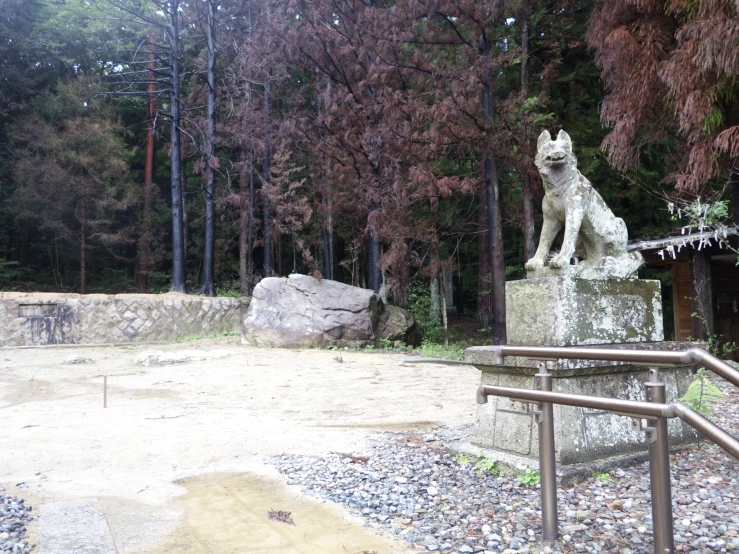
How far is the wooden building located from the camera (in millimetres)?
10367

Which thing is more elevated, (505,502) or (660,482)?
(660,482)

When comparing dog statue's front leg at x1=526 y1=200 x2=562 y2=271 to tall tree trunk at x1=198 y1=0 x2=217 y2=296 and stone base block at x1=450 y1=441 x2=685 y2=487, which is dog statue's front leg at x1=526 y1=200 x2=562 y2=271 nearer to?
stone base block at x1=450 y1=441 x2=685 y2=487

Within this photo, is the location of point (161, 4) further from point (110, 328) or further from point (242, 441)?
point (242, 441)

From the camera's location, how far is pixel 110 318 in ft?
46.0

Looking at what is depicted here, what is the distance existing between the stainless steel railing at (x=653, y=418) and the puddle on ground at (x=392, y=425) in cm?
269

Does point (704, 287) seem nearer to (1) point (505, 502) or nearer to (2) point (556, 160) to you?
(2) point (556, 160)

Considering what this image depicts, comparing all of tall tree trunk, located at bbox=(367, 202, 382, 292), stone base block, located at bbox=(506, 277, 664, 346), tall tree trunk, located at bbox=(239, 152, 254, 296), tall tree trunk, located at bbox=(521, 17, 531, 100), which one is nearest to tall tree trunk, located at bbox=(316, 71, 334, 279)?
tall tree trunk, located at bbox=(367, 202, 382, 292)

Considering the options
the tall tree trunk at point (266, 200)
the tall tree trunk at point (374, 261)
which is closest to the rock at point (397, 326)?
the tall tree trunk at point (374, 261)

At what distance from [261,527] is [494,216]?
37.1 feet

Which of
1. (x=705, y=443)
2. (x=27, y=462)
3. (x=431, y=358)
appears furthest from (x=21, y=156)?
(x=705, y=443)

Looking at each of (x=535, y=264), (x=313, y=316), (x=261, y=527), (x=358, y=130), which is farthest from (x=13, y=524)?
(x=358, y=130)

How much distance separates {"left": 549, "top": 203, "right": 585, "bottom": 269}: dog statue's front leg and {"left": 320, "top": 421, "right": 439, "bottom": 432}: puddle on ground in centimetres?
220

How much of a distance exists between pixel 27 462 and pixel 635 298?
4682 millimetres

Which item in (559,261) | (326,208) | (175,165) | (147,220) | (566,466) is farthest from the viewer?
(147,220)
